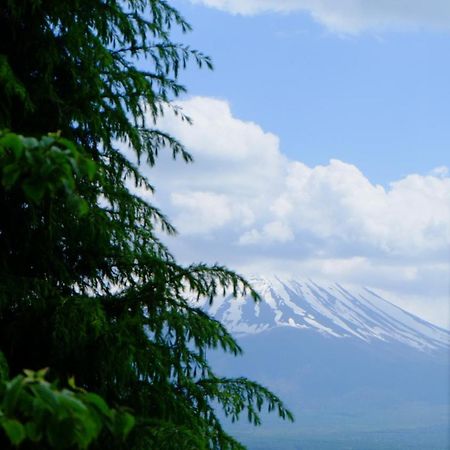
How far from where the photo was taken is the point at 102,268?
726cm

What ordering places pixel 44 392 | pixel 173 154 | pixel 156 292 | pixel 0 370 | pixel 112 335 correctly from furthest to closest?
pixel 173 154
pixel 156 292
pixel 112 335
pixel 0 370
pixel 44 392

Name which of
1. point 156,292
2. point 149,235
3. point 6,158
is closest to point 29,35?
point 149,235

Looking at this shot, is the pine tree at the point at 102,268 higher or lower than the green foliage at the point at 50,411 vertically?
higher

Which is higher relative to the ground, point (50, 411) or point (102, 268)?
point (102, 268)

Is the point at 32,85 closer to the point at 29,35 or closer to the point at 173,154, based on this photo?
the point at 29,35

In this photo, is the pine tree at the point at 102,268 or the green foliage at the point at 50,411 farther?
the pine tree at the point at 102,268

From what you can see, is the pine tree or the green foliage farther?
the pine tree

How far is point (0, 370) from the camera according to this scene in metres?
5.12

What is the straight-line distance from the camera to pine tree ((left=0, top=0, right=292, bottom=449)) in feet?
20.5

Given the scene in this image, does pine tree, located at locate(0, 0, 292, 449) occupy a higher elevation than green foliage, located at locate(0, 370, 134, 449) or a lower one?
higher

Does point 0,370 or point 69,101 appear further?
point 69,101

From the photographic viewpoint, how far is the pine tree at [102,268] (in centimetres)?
625

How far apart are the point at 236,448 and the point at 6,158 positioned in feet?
15.7

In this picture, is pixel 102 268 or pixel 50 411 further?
pixel 102 268
